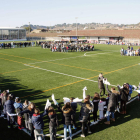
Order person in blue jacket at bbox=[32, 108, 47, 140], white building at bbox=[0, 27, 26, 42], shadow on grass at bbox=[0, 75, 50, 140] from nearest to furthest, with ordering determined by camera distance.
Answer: person in blue jacket at bbox=[32, 108, 47, 140] → shadow on grass at bbox=[0, 75, 50, 140] → white building at bbox=[0, 27, 26, 42]

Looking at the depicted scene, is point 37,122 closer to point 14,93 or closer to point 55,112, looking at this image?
point 55,112

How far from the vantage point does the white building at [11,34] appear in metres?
64.4

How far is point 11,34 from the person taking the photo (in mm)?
67000

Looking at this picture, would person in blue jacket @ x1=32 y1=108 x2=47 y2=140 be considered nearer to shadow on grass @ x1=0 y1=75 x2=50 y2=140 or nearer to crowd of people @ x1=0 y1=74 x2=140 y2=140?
crowd of people @ x1=0 y1=74 x2=140 y2=140

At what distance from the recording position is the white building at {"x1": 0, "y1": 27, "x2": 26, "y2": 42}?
64.4 metres

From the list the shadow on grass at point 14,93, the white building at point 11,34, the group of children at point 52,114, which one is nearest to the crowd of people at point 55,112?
the group of children at point 52,114

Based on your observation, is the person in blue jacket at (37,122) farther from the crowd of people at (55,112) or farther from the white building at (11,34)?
the white building at (11,34)

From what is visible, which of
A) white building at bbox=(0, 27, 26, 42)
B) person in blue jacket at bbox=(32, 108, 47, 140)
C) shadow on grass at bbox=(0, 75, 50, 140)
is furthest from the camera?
white building at bbox=(0, 27, 26, 42)

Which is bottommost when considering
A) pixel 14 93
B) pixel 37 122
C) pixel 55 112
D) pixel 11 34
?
pixel 14 93

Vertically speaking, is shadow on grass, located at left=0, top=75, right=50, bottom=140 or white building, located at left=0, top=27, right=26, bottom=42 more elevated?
white building, located at left=0, top=27, right=26, bottom=42

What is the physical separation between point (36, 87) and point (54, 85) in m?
1.31

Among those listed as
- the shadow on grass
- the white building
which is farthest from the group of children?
the white building

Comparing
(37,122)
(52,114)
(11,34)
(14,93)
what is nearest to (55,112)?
(52,114)

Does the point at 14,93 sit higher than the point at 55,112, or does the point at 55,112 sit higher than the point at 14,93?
the point at 55,112
